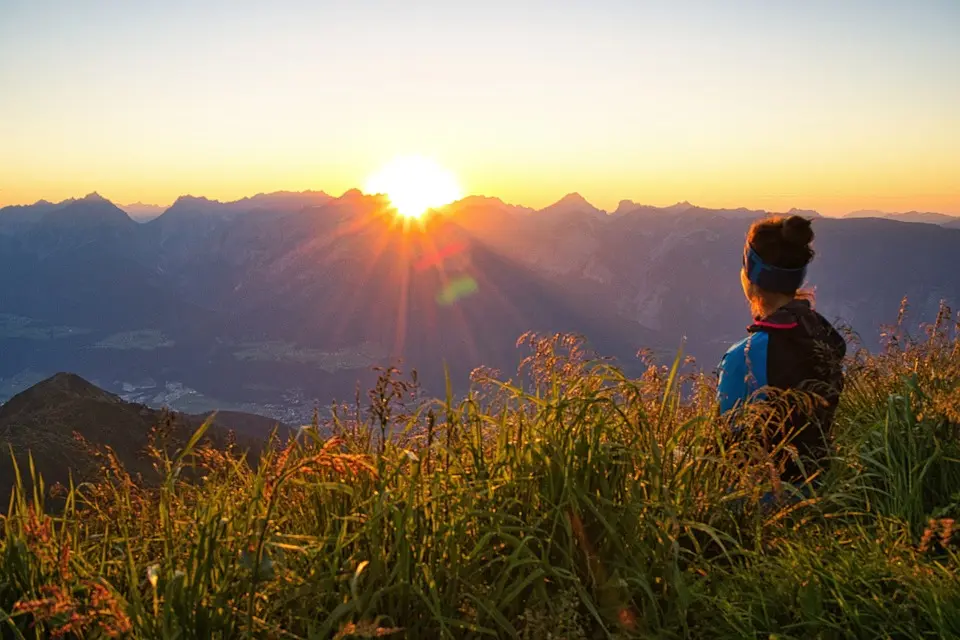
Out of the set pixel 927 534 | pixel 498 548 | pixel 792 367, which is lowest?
pixel 498 548

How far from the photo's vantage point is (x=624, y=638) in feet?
7.93

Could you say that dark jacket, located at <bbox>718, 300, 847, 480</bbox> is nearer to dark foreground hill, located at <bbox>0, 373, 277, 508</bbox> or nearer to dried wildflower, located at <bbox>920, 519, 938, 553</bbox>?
dried wildflower, located at <bbox>920, 519, 938, 553</bbox>

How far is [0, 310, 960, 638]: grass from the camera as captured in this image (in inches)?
91.4

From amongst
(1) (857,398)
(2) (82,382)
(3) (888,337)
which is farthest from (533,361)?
(2) (82,382)

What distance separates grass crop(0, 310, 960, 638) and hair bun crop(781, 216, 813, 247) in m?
1.25

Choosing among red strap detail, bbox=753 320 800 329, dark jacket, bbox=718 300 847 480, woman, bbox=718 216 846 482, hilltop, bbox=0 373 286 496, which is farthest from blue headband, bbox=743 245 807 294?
hilltop, bbox=0 373 286 496

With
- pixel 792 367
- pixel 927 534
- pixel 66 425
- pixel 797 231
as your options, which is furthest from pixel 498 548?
pixel 66 425

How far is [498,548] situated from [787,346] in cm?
230

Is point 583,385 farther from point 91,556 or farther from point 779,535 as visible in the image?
point 91,556

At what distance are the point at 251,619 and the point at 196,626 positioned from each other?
0.76ft

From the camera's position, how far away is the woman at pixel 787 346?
3797 mm

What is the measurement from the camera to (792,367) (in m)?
3.86

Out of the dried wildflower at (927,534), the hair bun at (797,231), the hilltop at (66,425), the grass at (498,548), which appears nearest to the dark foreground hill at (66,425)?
the hilltop at (66,425)

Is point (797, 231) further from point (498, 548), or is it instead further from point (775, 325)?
point (498, 548)
